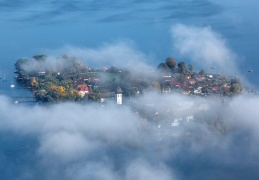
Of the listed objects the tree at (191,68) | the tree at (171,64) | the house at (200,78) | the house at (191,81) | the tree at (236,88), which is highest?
the tree at (171,64)

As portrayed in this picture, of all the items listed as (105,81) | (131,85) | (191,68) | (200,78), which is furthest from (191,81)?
(105,81)

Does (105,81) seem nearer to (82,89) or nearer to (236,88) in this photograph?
(82,89)

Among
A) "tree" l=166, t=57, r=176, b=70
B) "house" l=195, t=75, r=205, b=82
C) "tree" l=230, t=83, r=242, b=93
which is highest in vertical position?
"tree" l=166, t=57, r=176, b=70

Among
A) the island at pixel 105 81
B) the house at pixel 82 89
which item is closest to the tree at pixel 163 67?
the island at pixel 105 81

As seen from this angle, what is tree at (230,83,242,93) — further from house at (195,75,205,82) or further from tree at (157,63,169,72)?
tree at (157,63,169,72)

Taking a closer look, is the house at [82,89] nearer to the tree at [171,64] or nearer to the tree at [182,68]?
the tree at [171,64]

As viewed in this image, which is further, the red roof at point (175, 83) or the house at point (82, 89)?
the red roof at point (175, 83)

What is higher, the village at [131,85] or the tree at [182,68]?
the tree at [182,68]

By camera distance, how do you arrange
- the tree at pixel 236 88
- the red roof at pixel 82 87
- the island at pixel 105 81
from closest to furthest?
1. the island at pixel 105 81
2. the tree at pixel 236 88
3. the red roof at pixel 82 87

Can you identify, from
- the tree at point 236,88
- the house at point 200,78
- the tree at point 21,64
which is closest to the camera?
the tree at point 236,88

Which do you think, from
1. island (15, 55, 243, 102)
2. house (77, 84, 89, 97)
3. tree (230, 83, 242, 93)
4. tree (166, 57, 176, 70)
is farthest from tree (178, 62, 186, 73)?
house (77, 84, 89, 97)

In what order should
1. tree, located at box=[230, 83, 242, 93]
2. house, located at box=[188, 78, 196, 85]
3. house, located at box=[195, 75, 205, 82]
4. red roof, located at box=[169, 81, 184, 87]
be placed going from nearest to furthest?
tree, located at box=[230, 83, 242, 93]
red roof, located at box=[169, 81, 184, 87]
house, located at box=[188, 78, 196, 85]
house, located at box=[195, 75, 205, 82]

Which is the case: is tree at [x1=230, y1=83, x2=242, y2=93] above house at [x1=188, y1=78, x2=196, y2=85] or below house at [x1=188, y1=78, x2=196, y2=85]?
below
